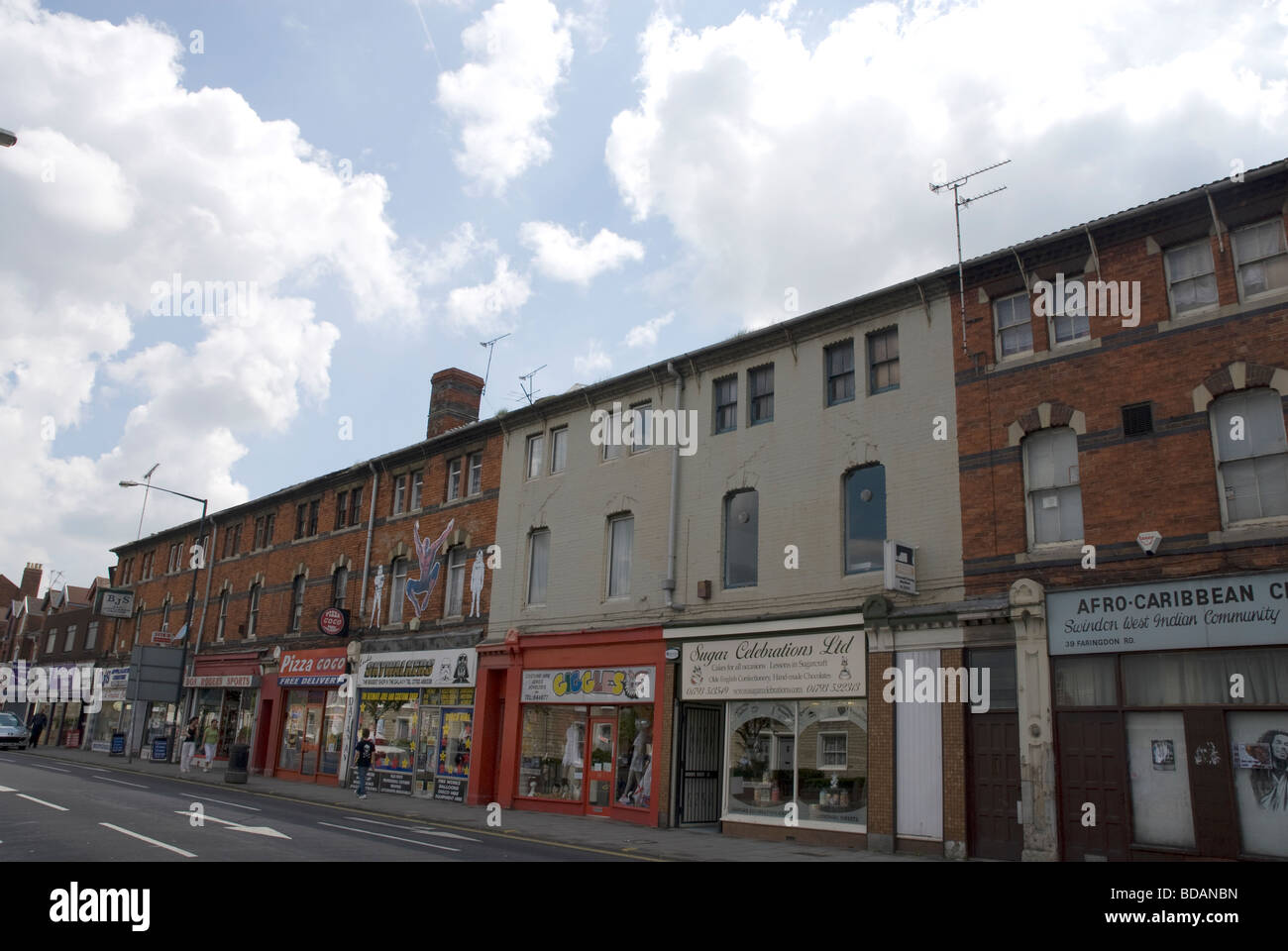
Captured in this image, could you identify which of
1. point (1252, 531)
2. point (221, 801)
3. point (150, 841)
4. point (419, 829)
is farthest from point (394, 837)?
point (1252, 531)

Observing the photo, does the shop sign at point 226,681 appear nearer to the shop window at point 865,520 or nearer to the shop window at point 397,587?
the shop window at point 397,587

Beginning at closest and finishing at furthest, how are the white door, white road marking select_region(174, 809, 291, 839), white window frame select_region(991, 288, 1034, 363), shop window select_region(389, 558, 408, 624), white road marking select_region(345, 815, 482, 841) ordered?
white road marking select_region(174, 809, 291, 839) < the white door < white window frame select_region(991, 288, 1034, 363) < white road marking select_region(345, 815, 482, 841) < shop window select_region(389, 558, 408, 624)

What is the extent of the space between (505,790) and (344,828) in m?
7.97

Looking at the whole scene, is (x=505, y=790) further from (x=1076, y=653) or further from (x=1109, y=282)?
(x=1109, y=282)

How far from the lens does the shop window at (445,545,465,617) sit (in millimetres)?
28641

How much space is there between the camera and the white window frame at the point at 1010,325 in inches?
696

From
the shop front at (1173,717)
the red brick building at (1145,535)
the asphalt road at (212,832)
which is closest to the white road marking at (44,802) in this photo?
the asphalt road at (212,832)

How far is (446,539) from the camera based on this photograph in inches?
1155

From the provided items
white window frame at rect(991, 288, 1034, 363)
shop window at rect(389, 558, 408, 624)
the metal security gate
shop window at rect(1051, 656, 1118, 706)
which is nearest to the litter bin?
shop window at rect(389, 558, 408, 624)

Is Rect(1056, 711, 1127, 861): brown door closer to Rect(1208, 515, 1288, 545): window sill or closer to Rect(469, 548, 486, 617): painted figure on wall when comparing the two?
Rect(1208, 515, 1288, 545): window sill

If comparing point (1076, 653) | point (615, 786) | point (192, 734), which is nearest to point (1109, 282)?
point (1076, 653)

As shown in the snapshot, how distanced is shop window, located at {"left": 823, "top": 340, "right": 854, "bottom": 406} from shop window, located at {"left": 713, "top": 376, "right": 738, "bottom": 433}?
2602 millimetres

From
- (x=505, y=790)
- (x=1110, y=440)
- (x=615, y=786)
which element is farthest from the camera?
(x=505, y=790)

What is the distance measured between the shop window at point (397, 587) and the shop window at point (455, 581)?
2.31 metres
